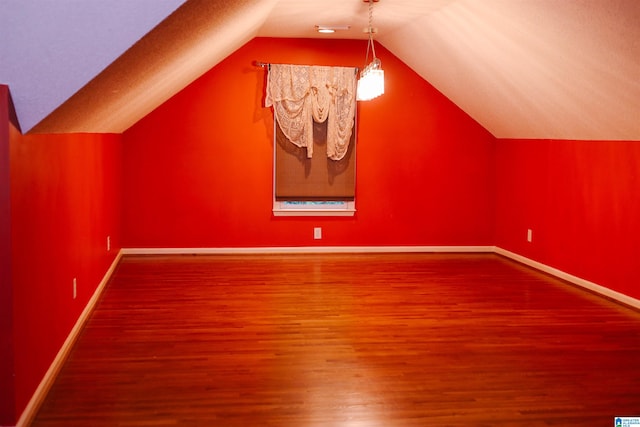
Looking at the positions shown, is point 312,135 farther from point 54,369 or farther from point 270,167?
point 54,369

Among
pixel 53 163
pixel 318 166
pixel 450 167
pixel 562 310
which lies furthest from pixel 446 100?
pixel 53 163

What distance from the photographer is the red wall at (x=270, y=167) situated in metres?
6.79

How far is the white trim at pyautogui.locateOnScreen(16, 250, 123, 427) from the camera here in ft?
9.57

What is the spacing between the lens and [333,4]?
514 centimetres

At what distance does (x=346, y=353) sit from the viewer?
12.8 feet

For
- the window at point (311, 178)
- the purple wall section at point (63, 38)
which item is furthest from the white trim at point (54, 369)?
the window at point (311, 178)

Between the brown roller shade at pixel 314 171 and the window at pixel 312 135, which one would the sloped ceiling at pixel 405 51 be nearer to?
the window at pixel 312 135

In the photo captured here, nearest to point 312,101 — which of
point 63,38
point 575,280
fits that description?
point 575,280

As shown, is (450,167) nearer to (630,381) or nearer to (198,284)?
(198,284)

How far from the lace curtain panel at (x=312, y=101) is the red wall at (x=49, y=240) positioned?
2157 mm

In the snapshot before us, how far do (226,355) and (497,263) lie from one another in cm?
374

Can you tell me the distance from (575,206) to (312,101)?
111 inches

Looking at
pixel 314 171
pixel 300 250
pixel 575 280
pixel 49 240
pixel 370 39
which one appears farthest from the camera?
pixel 300 250

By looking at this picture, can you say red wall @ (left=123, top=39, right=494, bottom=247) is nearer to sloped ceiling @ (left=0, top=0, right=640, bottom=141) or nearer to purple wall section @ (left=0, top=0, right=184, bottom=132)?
sloped ceiling @ (left=0, top=0, right=640, bottom=141)
